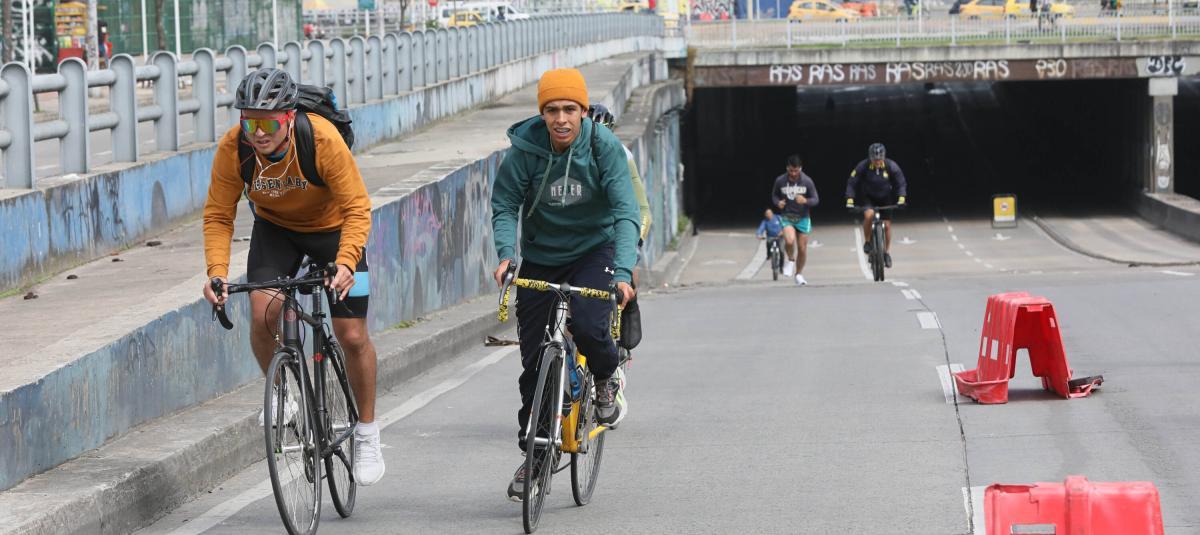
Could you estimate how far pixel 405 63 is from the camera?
93.3 feet

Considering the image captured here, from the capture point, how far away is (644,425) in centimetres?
998

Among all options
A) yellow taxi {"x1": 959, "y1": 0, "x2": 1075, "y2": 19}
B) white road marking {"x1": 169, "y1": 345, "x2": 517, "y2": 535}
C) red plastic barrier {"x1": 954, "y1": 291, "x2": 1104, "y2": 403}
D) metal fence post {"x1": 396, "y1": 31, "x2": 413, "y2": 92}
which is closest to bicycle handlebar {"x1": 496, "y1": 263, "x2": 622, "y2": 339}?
white road marking {"x1": 169, "y1": 345, "x2": 517, "y2": 535}

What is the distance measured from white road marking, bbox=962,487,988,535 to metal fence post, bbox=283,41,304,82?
1517 cm

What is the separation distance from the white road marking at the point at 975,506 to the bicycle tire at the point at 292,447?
2525 millimetres

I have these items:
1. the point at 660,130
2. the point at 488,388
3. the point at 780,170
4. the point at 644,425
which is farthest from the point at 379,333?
the point at 780,170

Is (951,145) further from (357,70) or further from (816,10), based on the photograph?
(357,70)

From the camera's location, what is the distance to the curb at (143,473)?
21.5 ft

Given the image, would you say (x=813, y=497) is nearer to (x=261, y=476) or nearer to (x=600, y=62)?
(x=261, y=476)

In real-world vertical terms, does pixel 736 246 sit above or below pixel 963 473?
below

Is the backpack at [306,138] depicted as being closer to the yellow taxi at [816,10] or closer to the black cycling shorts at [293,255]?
the black cycling shorts at [293,255]

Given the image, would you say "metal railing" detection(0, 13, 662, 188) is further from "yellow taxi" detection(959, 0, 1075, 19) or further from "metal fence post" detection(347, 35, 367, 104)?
"yellow taxi" detection(959, 0, 1075, 19)

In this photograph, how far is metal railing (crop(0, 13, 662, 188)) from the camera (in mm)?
12852

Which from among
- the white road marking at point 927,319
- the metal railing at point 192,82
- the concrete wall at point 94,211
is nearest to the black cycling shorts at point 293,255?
the concrete wall at point 94,211

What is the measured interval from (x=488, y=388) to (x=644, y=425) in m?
1.97
